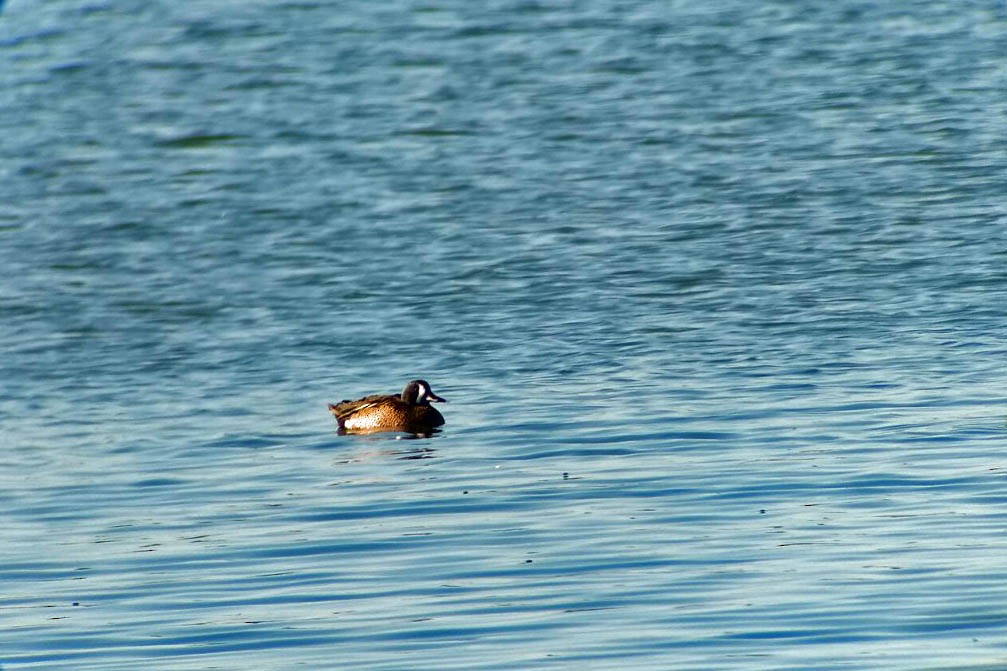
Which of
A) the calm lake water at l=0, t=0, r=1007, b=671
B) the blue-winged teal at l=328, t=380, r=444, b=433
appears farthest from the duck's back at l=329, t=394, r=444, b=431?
the calm lake water at l=0, t=0, r=1007, b=671

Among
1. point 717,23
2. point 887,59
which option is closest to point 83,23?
point 717,23

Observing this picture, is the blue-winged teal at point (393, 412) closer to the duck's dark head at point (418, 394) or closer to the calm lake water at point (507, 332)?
the duck's dark head at point (418, 394)

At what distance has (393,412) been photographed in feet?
47.2

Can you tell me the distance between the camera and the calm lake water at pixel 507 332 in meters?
9.41

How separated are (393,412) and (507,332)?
2.81 metres

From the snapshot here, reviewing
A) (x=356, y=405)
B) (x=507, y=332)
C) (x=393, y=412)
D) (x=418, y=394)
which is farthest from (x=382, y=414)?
(x=507, y=332)

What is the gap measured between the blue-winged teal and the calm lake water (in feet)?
0.49

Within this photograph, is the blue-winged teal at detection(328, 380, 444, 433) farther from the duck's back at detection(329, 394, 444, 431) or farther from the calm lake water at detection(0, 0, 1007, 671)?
the calm lake water at detection(0, 0, 1007, 671)

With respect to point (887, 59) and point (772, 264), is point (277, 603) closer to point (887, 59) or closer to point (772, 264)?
point (772, 264)

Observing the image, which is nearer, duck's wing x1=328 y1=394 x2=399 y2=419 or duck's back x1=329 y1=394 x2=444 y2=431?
duck's back x1=329 y1=394 x2=444 y2=431

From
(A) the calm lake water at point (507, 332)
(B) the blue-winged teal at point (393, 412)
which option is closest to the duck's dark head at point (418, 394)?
(B) the blue-winged teal at point (393, 412)

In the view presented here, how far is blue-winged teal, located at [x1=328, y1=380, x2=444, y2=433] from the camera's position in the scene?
46.3ft

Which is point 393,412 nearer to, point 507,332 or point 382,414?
point 382,414

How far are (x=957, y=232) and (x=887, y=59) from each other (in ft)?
29.8
